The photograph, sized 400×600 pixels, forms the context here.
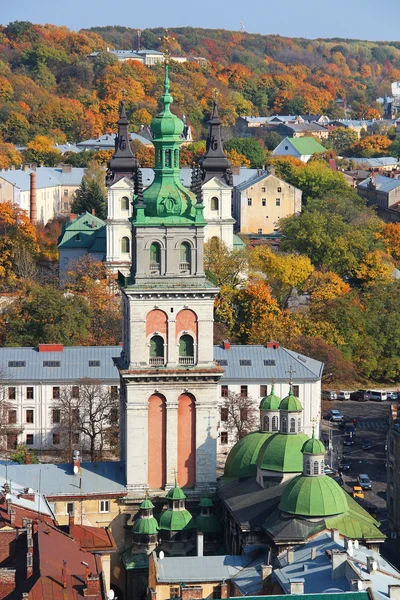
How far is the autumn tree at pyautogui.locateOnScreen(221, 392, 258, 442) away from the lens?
318 feet

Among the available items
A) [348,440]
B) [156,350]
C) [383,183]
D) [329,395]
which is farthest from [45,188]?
[156,350]

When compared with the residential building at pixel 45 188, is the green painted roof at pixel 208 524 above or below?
below

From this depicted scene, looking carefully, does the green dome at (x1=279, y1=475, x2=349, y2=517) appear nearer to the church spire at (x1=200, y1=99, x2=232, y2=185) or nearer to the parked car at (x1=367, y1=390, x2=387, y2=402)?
the parked car at (x1=367, y1=390, x2=387, y2=402)

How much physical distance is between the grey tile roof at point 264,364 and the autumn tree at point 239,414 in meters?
1.17

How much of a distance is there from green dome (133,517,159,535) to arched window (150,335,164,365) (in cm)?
625

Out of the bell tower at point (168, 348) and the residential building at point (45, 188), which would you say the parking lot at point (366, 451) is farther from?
the residential building at point (45, 188)

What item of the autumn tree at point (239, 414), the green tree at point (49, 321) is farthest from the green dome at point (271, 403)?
the green tree at point (49, 321)

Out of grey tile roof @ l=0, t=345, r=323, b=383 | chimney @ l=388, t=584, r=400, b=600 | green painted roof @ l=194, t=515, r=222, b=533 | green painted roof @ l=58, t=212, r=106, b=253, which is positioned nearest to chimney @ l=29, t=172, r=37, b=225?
green painted roof @ l=58, t=212, r=106, b=253

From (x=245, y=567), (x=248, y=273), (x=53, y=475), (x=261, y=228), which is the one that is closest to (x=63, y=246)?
(x=248, y=273)

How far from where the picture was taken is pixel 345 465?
315 feet

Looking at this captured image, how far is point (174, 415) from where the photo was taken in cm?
7669

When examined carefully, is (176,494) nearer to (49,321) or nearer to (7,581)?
(7,581)

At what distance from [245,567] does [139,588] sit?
16.0ft

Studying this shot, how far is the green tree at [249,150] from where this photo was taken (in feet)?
619
